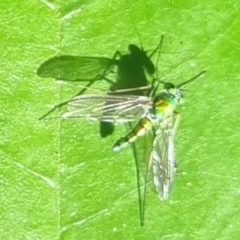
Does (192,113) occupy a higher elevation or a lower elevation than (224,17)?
lower

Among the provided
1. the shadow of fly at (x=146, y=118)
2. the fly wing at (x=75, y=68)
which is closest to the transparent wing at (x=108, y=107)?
the shadow of fly at (x=146, y=118)

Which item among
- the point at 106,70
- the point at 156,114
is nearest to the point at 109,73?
the point at 106,70

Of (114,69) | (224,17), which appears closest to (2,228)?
(114,69)

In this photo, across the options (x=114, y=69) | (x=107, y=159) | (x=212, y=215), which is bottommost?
(x=212, y=215)

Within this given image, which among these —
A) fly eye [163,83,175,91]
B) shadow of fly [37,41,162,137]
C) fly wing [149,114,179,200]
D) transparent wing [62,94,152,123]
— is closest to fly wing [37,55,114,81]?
shadow of fly [37,41,162,137]

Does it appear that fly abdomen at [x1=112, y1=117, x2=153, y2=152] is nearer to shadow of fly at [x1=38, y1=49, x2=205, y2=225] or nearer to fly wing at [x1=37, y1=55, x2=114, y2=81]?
shadow of fly at [x1=38, y1=49, x2=205, y2=225]

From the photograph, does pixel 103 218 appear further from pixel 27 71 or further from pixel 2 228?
pixel 27 71

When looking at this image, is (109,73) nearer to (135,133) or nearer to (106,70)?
(106,70)
